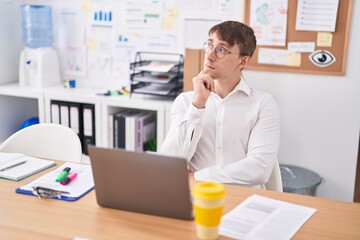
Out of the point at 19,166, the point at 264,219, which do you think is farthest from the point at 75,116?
the point at 264,219

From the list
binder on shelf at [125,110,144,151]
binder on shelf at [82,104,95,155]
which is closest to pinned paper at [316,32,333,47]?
binder on shelf at [125,110,144,151]

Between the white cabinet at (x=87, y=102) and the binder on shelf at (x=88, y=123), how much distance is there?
40 millimetres

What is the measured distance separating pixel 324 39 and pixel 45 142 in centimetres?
183

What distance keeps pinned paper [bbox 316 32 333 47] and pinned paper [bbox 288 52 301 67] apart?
15cm

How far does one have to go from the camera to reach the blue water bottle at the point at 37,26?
12.1ft

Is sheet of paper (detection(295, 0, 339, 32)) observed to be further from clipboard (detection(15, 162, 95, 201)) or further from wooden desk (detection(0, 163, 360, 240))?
clipboard (detection(15, 162, 95, 201))

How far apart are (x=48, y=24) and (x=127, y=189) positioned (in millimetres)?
2690

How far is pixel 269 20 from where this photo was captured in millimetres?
3090

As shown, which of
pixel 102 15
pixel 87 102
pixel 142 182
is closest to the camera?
pixel 142 182

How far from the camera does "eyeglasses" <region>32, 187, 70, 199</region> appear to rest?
1.58 m

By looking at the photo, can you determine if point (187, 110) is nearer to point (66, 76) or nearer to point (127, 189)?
point (127, 189)

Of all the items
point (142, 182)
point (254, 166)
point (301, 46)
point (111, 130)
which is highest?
point (301, 46)

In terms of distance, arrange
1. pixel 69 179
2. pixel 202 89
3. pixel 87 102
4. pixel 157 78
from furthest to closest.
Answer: pixel 87 102 → pixel 157 78 → pixel 202 89 → pixel 69 179

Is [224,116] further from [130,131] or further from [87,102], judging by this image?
[87,102]
